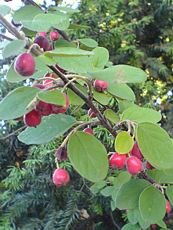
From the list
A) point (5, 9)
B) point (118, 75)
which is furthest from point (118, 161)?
point (5, 9)

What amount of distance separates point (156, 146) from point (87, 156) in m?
0.08

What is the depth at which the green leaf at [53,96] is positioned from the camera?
456mm

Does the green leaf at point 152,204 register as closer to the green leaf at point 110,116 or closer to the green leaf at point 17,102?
the green leaf at point 110,116

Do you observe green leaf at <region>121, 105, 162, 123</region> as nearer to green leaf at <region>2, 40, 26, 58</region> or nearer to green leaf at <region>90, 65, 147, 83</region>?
green leaf at <region>90, 65, 147, 83</region>

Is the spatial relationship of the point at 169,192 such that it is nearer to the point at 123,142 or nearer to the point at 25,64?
the point at 123,142

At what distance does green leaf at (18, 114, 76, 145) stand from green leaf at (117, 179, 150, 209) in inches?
5.5

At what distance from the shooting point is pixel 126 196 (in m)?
0.65

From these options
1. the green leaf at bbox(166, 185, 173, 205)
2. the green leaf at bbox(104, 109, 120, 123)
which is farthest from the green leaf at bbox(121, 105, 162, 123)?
the green leaf at bbox(166, 185, 173, 205)

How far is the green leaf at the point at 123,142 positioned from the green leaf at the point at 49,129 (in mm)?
59

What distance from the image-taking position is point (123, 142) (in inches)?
21.8

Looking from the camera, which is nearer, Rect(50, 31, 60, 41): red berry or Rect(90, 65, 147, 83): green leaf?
Rect(90, 65, 147, 83): green leaf

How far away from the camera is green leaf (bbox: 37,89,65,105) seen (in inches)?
18.0

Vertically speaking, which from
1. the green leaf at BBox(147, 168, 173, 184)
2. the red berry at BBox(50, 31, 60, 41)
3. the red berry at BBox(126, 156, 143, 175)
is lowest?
the green leaf at BBox(147, 168, 173, 184)

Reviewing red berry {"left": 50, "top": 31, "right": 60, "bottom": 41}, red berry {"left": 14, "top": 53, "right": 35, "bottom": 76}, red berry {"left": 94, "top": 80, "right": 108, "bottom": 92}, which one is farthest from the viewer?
Answer: red berry {"left": 50, "top": 31, "right": 60, "bottom": 41}
